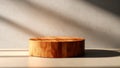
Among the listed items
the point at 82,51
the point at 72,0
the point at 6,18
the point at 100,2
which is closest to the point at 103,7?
the point at 100,2

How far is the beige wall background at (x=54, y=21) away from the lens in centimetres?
105

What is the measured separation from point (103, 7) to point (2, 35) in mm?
506

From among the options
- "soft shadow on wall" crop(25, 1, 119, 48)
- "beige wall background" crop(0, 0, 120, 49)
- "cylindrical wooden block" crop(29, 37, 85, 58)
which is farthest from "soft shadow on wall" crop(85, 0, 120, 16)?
"cylindrical wooden block" crop(29, 37, 85, 58)

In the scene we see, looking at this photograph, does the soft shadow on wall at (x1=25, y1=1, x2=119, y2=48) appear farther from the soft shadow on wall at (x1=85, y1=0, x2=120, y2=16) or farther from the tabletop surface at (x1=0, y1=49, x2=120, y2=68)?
the tabletop surface at (x1=0, y1=49, x2=120, y2=68)

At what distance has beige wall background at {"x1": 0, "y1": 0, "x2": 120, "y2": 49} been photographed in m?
1.05

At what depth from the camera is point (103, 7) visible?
1.06 metres

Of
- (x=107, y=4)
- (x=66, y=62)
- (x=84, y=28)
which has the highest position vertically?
(x=107, y=4)

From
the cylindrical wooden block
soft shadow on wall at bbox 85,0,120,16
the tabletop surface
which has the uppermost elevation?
soft shadow on wall at bbox 85,0,120,16

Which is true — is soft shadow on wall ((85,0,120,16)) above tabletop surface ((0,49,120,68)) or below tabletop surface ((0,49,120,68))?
above

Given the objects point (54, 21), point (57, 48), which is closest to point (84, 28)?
point (54, 21)

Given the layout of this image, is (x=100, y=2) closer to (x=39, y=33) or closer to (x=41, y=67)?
(x=39, y=33)

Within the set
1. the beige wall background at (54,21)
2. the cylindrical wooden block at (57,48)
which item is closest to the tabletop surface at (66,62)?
the cylindrical wooden block at (57,48)

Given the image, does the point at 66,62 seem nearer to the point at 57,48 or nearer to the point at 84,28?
the point at 57,48

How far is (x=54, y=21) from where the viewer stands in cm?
106
